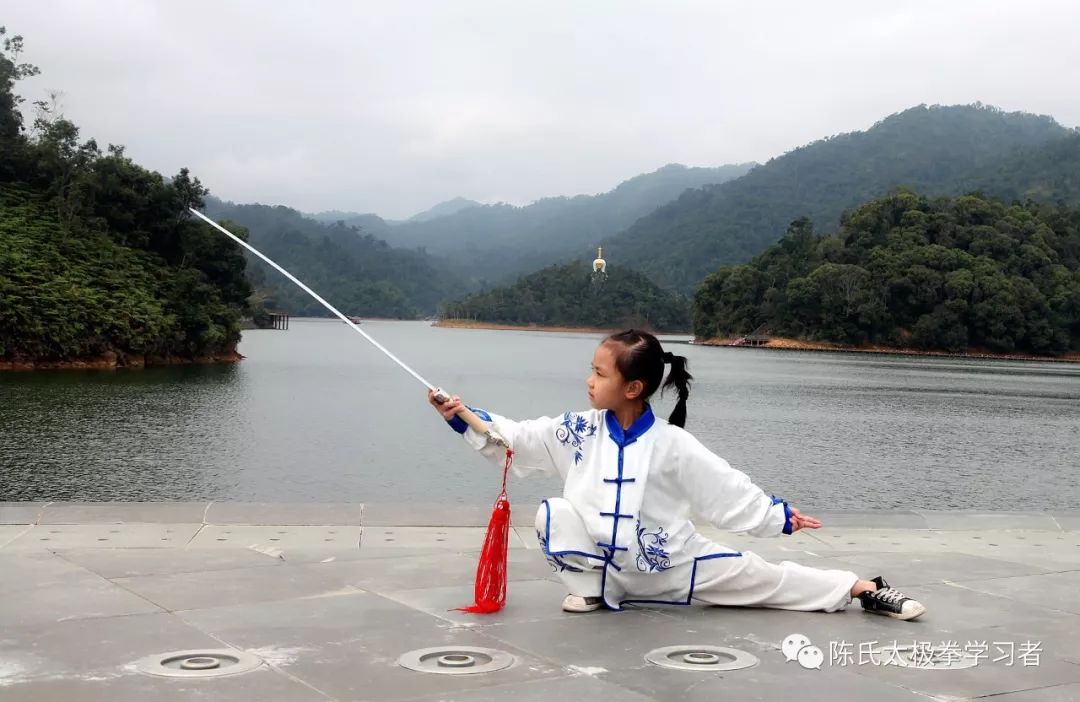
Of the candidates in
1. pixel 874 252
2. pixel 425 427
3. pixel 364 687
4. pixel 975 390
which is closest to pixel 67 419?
pixel 425 427

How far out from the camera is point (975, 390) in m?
47.1

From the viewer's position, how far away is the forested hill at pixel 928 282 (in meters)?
92.9

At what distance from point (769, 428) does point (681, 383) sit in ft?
80.5

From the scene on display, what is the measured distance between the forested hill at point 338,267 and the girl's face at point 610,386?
143 metres

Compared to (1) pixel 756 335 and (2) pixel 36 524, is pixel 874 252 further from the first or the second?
(2) pixel 36 524

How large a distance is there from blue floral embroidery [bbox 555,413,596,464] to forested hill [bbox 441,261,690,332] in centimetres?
11610

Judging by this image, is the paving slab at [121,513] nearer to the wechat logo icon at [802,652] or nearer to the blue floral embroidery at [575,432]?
the blue floral embroidery at [575,432]

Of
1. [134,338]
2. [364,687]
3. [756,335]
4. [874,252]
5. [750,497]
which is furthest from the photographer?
[756,335]

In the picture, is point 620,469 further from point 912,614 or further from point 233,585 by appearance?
point 233,585

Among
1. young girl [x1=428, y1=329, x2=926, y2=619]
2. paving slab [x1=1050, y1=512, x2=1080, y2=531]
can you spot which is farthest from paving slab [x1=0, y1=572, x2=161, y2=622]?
paving slab [x1=1050, y1=512, x2=1080, y2=531]

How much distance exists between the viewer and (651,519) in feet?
16.3

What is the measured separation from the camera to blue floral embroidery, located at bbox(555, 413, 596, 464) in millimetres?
5094

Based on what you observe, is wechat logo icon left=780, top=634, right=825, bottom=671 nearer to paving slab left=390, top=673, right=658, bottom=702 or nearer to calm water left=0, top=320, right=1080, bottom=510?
paving slab left=390, top=673, right=658, bottom=702

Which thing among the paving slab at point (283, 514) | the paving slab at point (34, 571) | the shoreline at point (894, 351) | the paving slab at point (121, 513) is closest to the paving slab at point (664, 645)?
the paving slab at point (34, 571)
